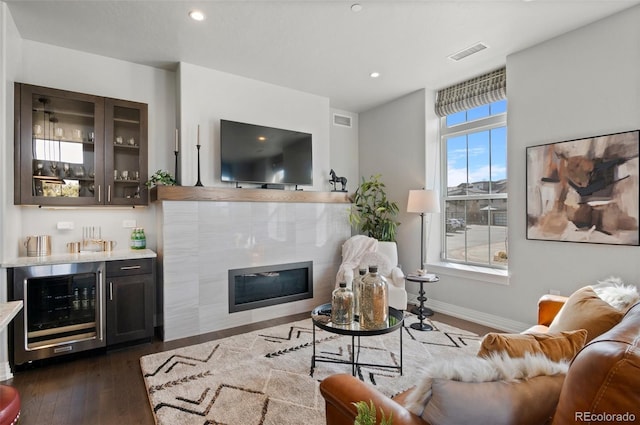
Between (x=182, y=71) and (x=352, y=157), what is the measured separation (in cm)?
292

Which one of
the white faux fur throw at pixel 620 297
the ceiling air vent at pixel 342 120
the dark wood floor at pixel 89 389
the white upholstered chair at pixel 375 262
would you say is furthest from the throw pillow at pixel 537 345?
the ceiling air vent at pixel 342 120

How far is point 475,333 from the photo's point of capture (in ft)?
11.3

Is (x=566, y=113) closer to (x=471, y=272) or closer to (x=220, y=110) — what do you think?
(x=471, y=272)

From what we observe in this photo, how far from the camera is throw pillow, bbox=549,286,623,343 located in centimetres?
157

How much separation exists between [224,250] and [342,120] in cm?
302

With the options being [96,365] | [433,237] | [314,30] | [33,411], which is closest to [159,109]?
[314,30]

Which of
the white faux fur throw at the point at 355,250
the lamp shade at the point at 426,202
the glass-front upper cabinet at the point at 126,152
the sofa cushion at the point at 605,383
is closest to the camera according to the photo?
the sofa cushion at the point at 605,383

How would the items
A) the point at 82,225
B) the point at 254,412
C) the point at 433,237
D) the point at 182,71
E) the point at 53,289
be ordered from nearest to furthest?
the point at 254,412 → the point at 53,289 → the point at 82,225 → the point at 182,71 → the point at 433,237

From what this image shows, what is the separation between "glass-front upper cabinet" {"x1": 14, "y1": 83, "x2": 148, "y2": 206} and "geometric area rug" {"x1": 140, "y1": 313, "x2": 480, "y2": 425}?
5.73ft

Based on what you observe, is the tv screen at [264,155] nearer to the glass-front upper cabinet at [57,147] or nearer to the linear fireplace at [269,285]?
the linear fireplace at [269,285]

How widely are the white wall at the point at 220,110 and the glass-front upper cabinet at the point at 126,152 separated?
40 cm

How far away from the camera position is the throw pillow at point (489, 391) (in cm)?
91

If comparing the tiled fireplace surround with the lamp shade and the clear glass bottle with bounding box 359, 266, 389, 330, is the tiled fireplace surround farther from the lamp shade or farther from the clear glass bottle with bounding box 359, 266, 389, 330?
the clear glass bottle with bounding box 359, 266, 389, 330

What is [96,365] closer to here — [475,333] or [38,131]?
[38,131]
